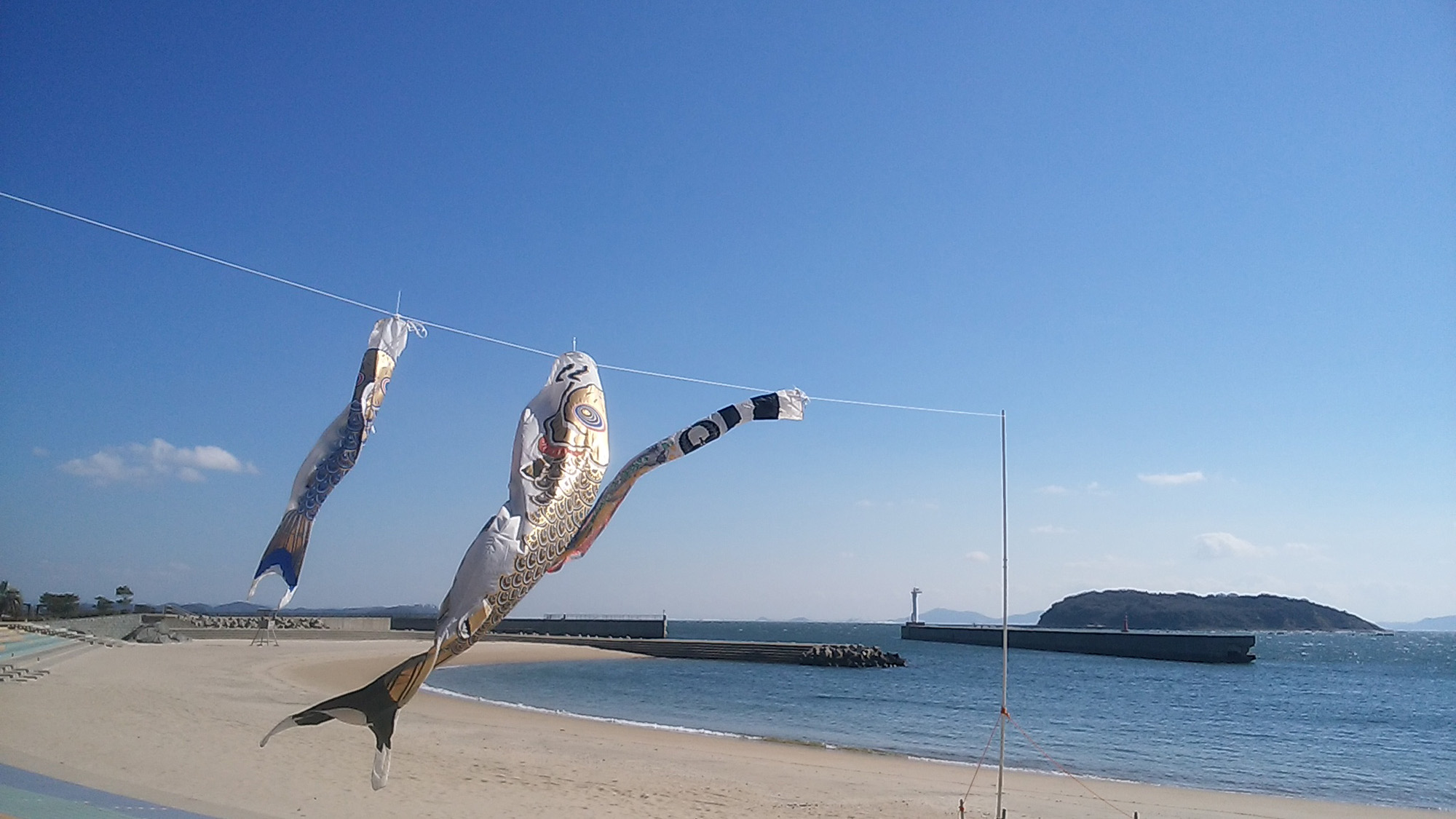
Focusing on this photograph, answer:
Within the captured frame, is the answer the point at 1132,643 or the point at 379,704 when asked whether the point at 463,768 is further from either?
the point at 1132,643

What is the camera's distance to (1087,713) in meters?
31.5

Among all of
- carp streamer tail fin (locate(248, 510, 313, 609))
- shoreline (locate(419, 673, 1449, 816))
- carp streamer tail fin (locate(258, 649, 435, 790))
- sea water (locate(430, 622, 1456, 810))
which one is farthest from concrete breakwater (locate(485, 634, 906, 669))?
carp streamer tail fin (locate(258, 649, 435, 790))

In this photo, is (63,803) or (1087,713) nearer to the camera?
(63,803)

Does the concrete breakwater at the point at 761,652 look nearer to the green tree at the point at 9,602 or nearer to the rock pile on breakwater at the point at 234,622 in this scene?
the rock pile on breakwater at the point at 234,622

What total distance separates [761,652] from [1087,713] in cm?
2539

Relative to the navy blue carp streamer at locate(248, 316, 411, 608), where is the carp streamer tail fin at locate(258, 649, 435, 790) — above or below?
below

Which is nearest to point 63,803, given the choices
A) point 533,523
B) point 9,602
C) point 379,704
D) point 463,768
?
point 379,704

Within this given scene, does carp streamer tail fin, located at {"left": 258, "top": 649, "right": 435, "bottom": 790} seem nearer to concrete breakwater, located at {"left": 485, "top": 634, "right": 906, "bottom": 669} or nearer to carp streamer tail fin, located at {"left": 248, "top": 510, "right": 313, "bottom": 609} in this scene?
carp streamer tail fin, located at {"left": 248, "top": 510, "right": 313, "bottom": 609}

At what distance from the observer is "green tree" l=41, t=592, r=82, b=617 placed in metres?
35.7

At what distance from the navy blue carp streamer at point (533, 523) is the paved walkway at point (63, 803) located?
116 inches

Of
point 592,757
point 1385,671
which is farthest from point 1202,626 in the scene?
point 592,757

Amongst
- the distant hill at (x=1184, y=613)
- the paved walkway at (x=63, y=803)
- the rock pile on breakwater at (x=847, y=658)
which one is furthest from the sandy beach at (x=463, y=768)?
the distant hill at (x=1184, y=613)

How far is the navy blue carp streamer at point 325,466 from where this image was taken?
7.15 m

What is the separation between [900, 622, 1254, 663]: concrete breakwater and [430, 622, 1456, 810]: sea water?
8.33 meters
